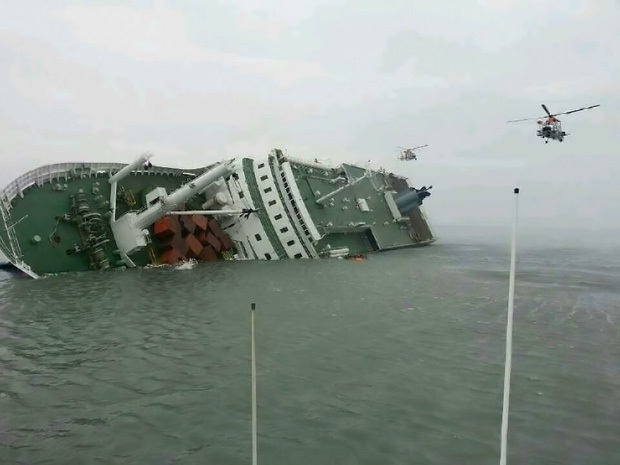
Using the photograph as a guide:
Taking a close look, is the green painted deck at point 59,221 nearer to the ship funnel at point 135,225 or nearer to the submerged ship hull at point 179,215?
the submerged ship hull at point 179,215

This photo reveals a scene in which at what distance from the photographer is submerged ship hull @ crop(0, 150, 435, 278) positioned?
3372 centimetres

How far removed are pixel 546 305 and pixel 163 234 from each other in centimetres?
2870

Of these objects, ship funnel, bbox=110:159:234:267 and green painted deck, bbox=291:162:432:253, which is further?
green painted deck, bbox=291:162:432:253

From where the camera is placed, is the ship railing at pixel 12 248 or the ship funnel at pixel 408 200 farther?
the ship funnel at pixel 408 200

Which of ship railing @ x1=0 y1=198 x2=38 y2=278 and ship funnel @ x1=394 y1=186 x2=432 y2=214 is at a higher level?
ship funnel @ x1=394 y1=186 x2=432 y2=214

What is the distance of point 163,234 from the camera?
3909 cm

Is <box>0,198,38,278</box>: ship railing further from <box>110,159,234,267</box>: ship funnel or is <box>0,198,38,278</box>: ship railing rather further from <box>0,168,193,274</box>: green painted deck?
<box>110,159,234,267</box>: ship funnel

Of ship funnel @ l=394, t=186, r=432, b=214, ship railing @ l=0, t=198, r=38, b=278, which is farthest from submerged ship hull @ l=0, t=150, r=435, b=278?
ship funnel @ l=394, t=186, r=432, b=214

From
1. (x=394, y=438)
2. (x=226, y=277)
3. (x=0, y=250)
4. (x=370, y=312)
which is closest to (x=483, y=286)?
(x=370, y=312)

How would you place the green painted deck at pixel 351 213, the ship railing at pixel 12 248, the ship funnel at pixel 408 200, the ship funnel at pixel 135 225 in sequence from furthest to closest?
1. the ship funnel at pixel 408 200
2. the green painted deck at pixel 351 213
3. the ship funnel at pixel 135 225
4. the ship railing at pixel 12 248

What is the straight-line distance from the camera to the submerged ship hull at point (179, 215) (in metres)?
33.7

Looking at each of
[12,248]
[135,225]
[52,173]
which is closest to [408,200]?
[135,225]

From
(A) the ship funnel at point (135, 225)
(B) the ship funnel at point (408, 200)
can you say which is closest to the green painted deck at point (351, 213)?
(B) the ship funnel at point (408, 200)

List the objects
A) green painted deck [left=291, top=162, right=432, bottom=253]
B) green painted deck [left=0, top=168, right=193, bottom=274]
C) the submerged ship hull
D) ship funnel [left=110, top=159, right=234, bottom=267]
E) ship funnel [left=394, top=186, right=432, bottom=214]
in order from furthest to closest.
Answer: ship funnel [left=394, top=186, right=432, bottom=214] → green painted deck [left=291, top=162, right=432, bottom=253] → ship funnel [left=110, top=159, right=234, bottom=267] → the submerged ship hull → green painted deck [left=0, top=168, right=193, bottom=274]
